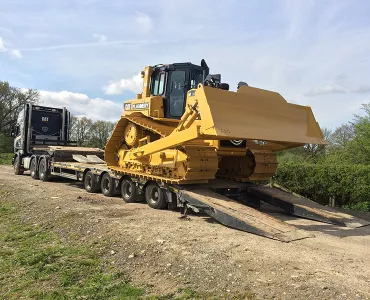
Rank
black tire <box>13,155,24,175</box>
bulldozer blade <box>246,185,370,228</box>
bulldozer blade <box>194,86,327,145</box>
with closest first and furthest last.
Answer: bulldozer blade <box>194,86,327,145</box>, bulldozer blade <box>246,185,370,228</box>, black tire <box>13,155,24,175</box>

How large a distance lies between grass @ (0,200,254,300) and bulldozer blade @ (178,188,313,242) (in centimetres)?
253

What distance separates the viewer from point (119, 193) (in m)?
11.6

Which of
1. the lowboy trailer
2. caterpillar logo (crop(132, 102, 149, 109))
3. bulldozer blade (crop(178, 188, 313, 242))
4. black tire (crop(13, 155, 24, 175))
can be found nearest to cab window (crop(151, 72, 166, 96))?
caterpillar logo (crop(132, 102, 149, 109))

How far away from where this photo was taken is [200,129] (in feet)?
24.8

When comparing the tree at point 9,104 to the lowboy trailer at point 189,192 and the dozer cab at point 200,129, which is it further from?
the dozer cab at point 200,129

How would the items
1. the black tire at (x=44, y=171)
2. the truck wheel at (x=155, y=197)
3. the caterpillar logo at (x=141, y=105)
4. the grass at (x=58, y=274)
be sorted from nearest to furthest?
the grass at (x=58, y=274) < the truck wheel at (x=155, y=197) < the caterpillar logo at (x=141, y=105) < the black tire at (x=44, y=171)

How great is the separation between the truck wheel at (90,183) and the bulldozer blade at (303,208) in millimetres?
5236

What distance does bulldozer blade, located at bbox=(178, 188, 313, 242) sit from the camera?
6672 millimetres

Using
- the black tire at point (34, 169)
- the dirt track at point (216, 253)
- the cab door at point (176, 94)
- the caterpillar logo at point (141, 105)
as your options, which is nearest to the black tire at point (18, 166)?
the black tire at point (34, 169)

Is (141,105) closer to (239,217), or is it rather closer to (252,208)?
(252,208)

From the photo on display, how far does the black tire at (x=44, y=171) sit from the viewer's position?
1562 cm

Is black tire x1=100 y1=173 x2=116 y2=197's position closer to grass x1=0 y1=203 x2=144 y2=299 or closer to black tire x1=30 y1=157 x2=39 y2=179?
grass x1=0 y1=203 x2=144 y2=299

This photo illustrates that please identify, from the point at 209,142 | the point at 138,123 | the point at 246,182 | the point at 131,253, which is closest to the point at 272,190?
the point at 246,182

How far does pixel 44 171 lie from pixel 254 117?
1082 centimetres
